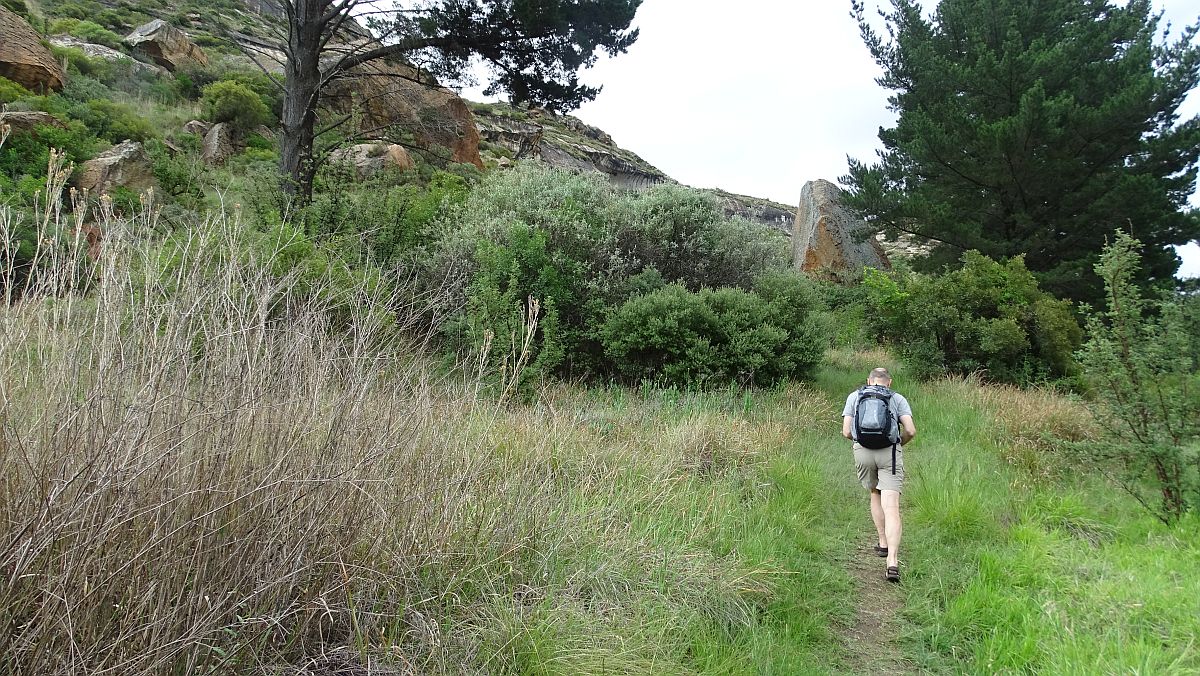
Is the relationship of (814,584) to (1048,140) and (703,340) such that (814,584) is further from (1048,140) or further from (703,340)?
(1048,140)

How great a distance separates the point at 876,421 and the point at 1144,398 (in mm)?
2469

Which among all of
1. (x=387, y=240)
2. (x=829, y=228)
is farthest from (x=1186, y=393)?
(x=829, y=228)

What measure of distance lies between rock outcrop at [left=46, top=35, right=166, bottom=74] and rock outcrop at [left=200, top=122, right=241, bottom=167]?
5828mm

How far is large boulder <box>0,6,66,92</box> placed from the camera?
49.3 feet

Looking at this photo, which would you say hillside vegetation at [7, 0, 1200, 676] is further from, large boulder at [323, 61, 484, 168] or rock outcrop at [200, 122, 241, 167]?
rock outcrop at [200, 122, 241, 167]

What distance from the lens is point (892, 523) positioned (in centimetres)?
473

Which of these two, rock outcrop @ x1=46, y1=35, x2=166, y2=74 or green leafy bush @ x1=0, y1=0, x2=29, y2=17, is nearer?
green leafy bush @ x1=0, y1=0, x2=29, y2=17

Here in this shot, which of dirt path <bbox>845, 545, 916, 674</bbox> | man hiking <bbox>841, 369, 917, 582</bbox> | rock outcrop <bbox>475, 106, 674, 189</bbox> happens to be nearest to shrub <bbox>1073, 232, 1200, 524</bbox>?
man hiking <bbox>841, 369, 917, 582</bbox>

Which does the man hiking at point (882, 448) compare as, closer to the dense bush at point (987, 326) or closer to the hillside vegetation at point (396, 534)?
the hillside vegetation at point (396, 534)

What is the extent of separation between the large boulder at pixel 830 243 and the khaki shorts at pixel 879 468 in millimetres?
17333

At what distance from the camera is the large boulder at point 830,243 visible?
71.1 ft

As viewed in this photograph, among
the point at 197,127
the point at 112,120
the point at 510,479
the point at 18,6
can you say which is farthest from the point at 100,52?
the point at 510,479

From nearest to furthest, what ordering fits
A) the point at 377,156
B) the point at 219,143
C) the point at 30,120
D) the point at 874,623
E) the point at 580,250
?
1. the point at 874,623
2. the point at 580,250
3. the point at 30,120
4. the point at 219,143
5. the point at 377,156

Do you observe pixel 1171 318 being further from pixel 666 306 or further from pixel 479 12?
pixel 479 12
